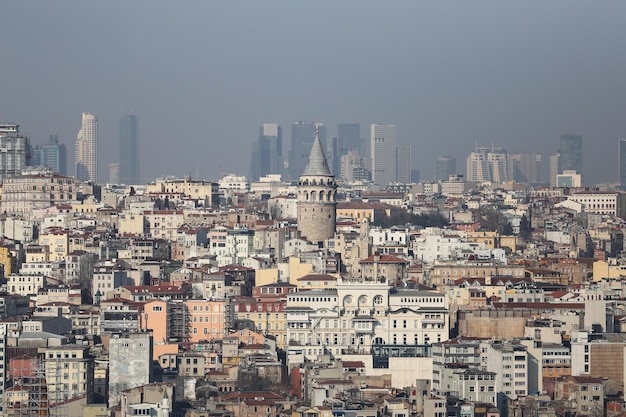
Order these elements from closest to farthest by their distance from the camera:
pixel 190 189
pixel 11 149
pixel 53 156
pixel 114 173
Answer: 1. pixel 190 189
2. pixel 11 149
3. pixel 53 156
4. pixel 114 173

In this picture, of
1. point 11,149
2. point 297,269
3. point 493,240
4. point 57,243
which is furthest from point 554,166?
point 297,269

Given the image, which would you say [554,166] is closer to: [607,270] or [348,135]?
[348,135]

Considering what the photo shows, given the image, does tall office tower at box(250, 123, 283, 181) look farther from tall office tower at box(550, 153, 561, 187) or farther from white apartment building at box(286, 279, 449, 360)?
white apartment building at box(286, 279, 449, 360)

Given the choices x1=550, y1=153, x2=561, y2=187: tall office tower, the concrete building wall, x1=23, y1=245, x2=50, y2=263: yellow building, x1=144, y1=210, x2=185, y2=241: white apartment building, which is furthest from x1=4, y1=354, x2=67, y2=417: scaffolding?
x1=550, y1=153, x2=561, y2=187: tall office tower

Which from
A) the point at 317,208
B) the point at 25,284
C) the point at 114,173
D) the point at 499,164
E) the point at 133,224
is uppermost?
the point at 499,164

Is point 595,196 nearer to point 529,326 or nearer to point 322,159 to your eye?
point 322,159
